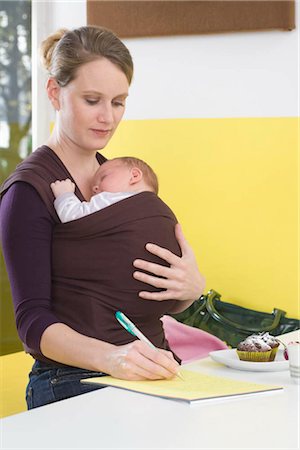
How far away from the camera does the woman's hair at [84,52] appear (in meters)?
2.12

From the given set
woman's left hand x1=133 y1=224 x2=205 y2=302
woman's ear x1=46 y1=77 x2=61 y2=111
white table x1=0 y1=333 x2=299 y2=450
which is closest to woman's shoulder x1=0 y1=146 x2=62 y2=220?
woman's ear x1=46 y1=77 x2=61 y2=111

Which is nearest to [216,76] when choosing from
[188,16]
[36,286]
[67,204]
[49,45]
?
[188,16]

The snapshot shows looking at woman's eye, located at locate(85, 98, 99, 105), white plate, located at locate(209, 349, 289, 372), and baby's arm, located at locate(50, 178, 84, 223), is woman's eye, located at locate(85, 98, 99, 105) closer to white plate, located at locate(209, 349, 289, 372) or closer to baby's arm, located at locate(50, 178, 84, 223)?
baby's arm, located at locate(50, 178, 84, 223)

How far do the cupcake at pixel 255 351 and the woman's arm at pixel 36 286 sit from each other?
0.29 meters

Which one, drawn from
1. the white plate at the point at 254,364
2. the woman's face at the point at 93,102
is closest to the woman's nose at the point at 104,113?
the woman's face at the point at 93,102

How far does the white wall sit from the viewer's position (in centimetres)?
331

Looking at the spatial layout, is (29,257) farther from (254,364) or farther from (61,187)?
(254,364)

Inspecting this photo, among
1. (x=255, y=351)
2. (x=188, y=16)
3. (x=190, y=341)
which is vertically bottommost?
(x=190, y=341)

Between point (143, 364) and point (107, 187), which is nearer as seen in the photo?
point (143, 364)

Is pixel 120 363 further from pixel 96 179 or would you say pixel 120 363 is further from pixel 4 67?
pixel 4 67

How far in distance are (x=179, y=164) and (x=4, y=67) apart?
1260mm

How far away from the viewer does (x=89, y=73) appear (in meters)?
2.10

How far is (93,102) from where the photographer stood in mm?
2123

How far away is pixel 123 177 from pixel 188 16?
159 centimetres
